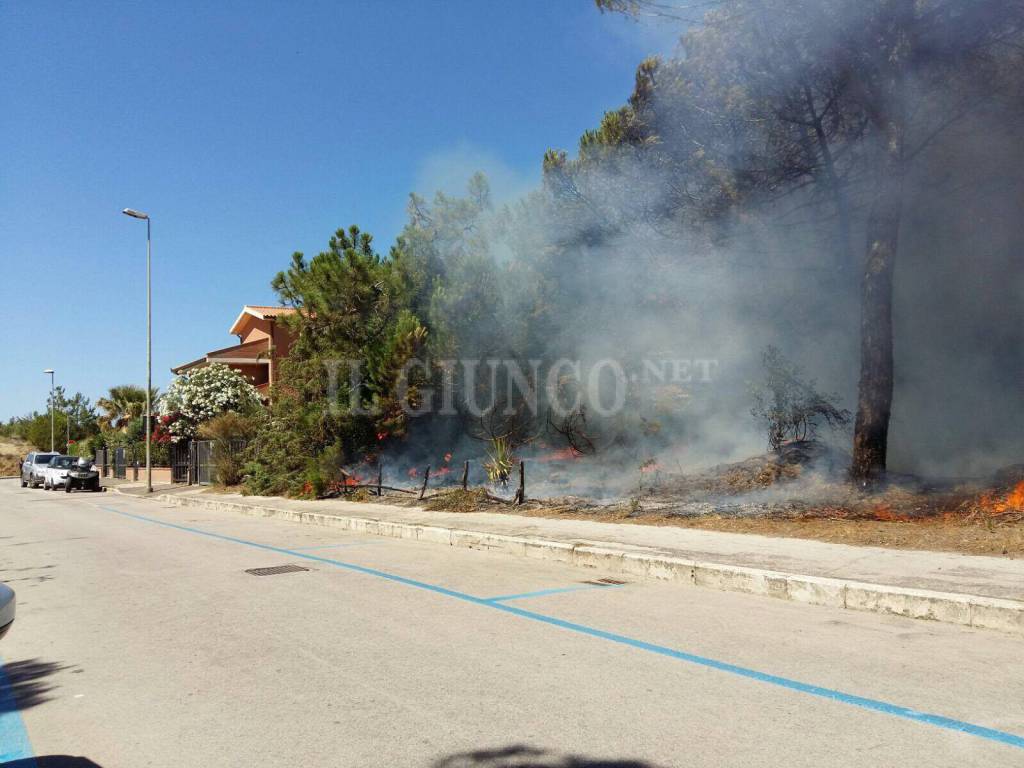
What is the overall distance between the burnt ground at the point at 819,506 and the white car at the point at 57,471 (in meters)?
20.6

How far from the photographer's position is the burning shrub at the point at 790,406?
10.4 m

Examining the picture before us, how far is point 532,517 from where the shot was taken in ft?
34.9

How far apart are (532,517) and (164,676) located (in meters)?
6.94

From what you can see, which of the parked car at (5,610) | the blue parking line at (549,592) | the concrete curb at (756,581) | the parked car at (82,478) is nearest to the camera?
the parked car at (5,610)

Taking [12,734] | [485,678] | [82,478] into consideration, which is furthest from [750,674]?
[82,478]

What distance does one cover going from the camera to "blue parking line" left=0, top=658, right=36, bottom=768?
305 centimetres

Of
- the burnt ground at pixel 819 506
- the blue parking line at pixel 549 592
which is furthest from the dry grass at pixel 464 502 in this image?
the blue parking line at pixel 549 592

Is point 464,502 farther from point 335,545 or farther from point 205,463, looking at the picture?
point 205,463

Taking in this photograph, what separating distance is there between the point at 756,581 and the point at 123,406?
37831mm

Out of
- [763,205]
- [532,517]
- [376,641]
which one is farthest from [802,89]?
[376,641]

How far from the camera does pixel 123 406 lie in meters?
37.4

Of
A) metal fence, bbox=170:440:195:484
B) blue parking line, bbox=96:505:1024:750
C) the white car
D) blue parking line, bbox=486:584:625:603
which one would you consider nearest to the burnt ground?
blue parking line, bbox=486:584:625:603

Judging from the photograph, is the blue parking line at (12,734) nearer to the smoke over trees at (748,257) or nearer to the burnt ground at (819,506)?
the burnt ground at (819,506)

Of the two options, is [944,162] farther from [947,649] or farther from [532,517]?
[947,649]
